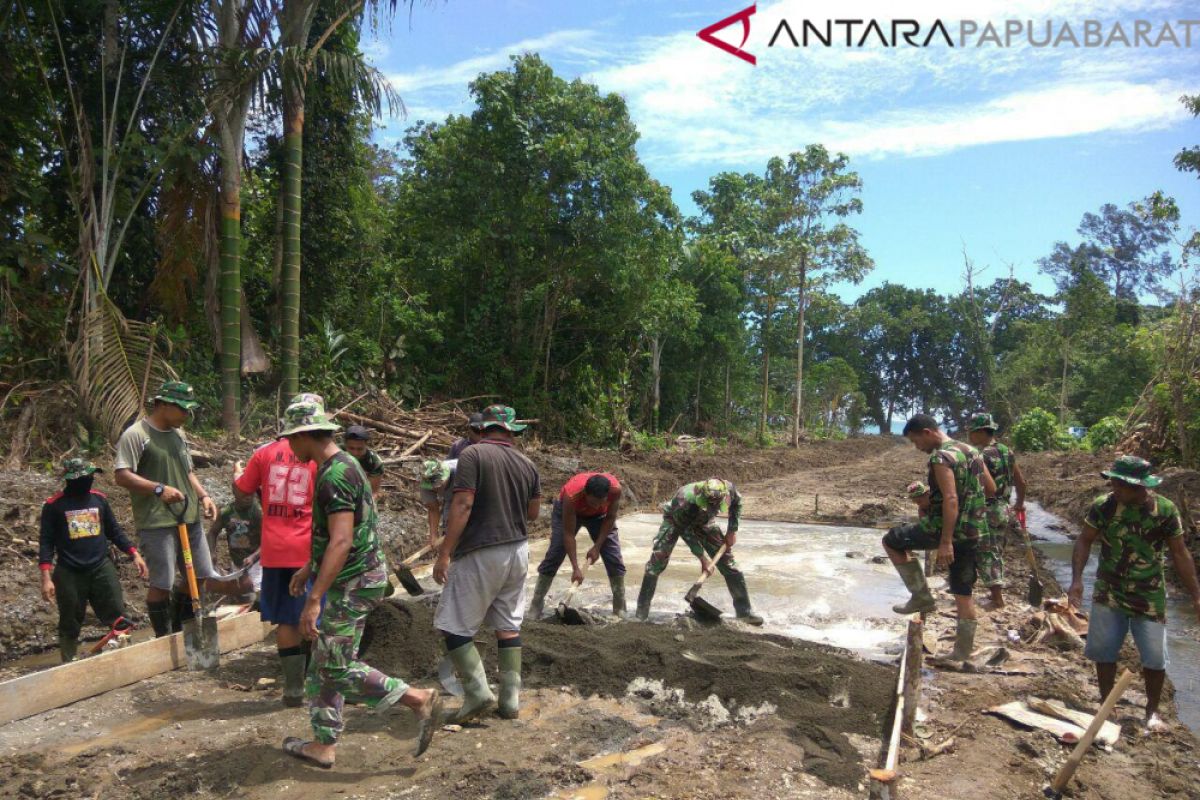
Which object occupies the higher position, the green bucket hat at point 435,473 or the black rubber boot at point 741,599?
the green bucket hat at point 435,473

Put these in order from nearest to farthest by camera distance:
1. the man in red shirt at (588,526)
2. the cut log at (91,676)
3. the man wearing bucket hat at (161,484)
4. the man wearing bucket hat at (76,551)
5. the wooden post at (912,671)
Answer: the wooden post at (912,671) < the cut log at (91,676) < the man wearing bucket hat at (161,484) < the man wearing bucket hat at (76,551) < the man in red shirt at (588,526)

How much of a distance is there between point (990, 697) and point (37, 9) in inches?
496

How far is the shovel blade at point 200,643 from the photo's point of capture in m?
5.28

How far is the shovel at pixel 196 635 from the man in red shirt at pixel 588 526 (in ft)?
8.17

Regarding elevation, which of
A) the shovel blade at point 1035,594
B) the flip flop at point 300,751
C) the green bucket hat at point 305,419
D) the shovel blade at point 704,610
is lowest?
the shovel blade at point 1035,594

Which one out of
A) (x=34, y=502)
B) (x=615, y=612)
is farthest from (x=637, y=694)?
(x=34, y=502)

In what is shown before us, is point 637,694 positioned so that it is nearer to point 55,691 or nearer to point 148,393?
point 55,691

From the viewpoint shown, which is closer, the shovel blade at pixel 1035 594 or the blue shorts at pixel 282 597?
the blue shorts at pixel 282 597

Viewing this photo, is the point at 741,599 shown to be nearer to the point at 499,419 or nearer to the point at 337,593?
the point at 499,419

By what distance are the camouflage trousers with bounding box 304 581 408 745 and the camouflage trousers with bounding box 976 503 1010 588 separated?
4.52 m

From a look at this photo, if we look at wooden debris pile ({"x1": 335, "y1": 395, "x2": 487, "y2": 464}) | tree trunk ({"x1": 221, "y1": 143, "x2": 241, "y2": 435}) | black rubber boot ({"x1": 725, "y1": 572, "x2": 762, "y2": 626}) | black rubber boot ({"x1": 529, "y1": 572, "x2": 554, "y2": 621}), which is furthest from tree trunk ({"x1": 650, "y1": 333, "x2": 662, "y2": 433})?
black rubber boot ({"x1": 529, "y1": 572, "x2": 554, "y2": 621})

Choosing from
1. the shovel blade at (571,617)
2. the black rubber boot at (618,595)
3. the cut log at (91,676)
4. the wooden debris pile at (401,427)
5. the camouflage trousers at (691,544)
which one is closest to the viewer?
the cut log at (91,676)

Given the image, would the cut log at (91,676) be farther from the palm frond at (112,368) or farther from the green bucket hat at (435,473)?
the palm frond at (112,368)

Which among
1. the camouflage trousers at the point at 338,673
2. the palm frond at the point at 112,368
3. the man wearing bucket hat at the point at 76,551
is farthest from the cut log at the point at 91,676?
→ the palm frond at the point at 112,368
